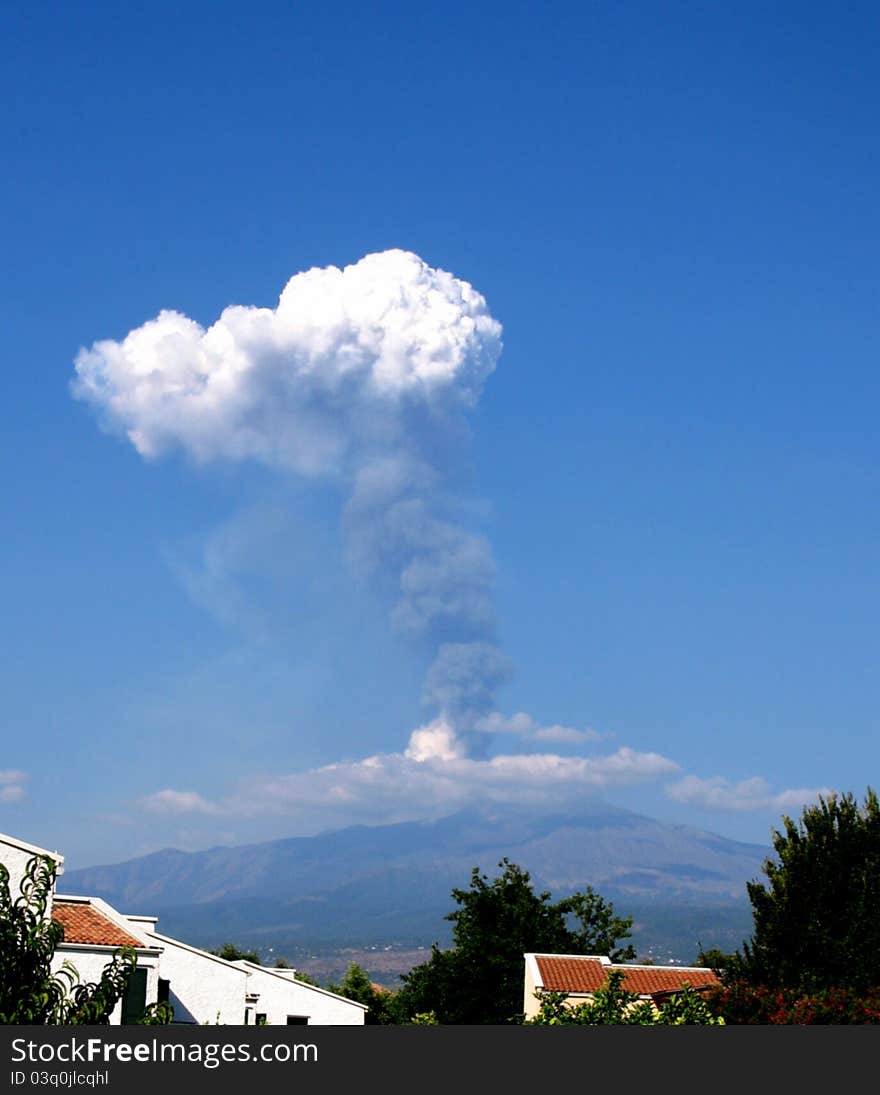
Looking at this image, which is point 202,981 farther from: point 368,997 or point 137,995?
point 368,997

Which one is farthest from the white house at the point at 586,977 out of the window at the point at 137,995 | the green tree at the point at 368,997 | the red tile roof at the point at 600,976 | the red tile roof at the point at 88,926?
the red tile roof at the point at 88,926

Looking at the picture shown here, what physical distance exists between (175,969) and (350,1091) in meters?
39.5

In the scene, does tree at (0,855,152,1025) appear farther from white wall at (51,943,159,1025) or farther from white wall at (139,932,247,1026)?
white wall at (139,932,247,1026)

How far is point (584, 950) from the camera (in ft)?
303

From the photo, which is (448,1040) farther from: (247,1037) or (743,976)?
(743,976)

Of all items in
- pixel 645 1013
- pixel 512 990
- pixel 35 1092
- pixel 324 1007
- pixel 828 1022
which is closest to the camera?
pixel 35 1092

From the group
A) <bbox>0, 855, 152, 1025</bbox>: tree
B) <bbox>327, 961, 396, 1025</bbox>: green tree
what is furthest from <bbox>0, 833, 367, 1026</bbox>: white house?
<bbox>327, 961, 396, 1025</bbox>: green tree

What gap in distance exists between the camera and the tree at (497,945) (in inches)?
3467

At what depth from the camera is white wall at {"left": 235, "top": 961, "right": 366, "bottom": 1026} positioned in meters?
59.7

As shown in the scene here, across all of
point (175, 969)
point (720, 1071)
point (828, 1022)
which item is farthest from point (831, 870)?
point (720, 1071)

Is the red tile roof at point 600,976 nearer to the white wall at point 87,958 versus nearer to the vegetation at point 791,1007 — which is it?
the vegetation at point 791,1007

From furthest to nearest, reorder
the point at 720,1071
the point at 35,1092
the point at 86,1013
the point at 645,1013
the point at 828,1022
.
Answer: the point at 828,1022 → the point at 645,1013 → the point at 86,1013 → the point at 720,1071 → the point at 35,1092

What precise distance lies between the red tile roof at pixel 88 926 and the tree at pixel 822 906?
83.7ft

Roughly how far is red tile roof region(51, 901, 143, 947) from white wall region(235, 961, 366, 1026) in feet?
39.3
